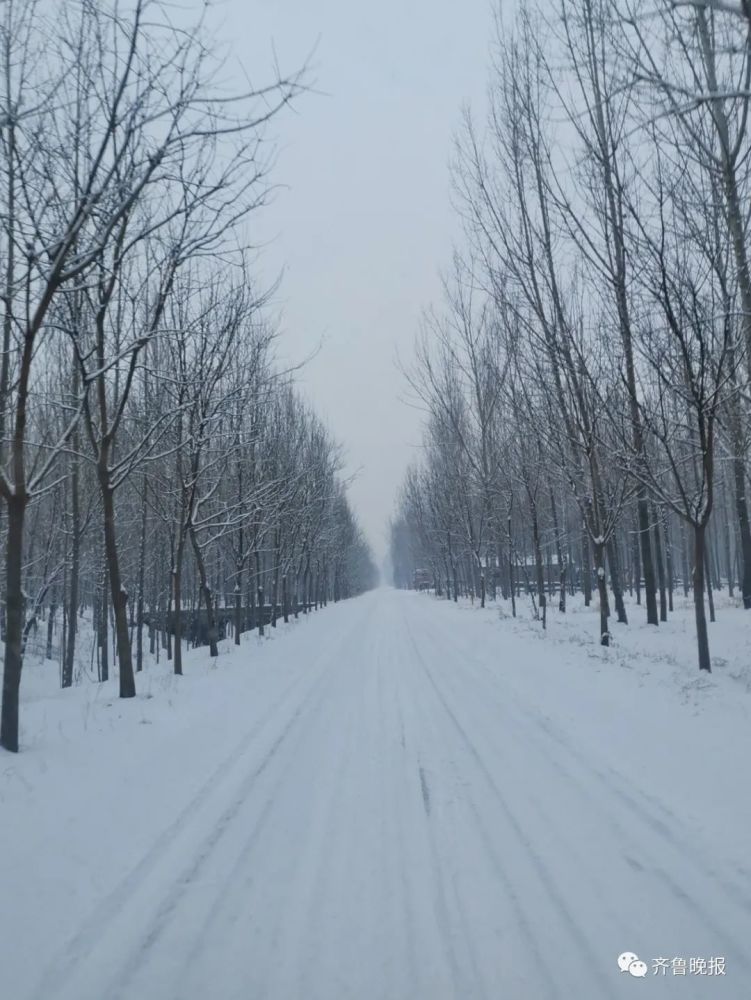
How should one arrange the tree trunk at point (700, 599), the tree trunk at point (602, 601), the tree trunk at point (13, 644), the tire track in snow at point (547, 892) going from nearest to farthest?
the tire track in snow at point (547, 892), the tree trunk at point (13, 644), the tree trunk at point (700, 599), the tree trunk at point (602, 601)

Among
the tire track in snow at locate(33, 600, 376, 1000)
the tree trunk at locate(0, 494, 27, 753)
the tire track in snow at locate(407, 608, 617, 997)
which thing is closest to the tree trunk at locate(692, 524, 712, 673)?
the tire track in snow at locate(407, 608, 617, 997)

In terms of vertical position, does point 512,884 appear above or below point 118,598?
below

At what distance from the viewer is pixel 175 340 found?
1591 cm

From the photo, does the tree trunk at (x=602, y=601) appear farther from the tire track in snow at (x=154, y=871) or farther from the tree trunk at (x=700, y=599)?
the tire track in snow at (x=154, y=871)

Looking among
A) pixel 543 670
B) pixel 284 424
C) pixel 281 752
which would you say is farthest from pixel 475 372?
pixel 281 752

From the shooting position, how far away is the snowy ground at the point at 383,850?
325 cm

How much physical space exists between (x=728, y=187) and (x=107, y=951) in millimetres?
10029

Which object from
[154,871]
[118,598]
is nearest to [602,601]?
[118,598]

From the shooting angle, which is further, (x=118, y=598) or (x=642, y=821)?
(x=118, y=598)

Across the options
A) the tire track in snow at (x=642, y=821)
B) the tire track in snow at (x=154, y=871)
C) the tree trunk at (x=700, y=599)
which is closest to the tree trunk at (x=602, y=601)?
the tree trunk at (x=700, y=599)

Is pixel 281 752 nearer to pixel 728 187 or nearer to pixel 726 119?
pixel 728 187

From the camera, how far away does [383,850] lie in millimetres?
4566

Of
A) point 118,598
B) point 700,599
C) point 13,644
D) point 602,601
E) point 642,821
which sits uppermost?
point 118,598

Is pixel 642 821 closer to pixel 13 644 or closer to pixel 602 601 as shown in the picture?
pixel 13 644
